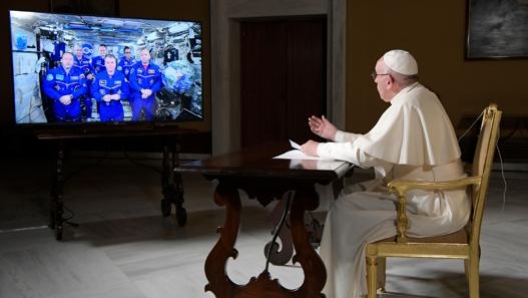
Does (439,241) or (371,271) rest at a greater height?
(439,241)

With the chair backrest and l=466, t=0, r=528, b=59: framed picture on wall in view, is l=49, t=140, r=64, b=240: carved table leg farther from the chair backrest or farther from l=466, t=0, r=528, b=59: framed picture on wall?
l=466, t=0, r=528, b=59: framed picture on wall

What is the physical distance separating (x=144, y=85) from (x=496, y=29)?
14.0ft

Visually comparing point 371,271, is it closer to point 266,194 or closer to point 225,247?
point 266,194

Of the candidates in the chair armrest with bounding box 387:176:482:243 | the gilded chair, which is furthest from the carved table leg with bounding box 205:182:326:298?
the chair armrest with bounding box 387:176:482:243

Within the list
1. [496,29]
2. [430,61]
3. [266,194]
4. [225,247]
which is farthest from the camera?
[430,61]

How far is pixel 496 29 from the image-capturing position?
6578mm

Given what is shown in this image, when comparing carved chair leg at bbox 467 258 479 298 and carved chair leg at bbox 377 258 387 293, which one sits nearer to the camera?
carved chair leg at bbox 467 258 479 298

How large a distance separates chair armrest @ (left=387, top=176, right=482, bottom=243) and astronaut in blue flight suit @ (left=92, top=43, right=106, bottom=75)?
2.52m

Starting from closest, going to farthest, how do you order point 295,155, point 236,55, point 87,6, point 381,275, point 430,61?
point 295,155 → point 381,275 → point 430,61 → point 236,55 → point 87,6

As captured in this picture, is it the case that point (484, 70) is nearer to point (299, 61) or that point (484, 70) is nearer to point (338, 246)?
point (299, 61)

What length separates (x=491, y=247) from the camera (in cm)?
383

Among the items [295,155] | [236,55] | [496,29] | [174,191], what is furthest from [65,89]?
[496,29]

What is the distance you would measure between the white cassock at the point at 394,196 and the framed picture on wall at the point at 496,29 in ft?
14.7

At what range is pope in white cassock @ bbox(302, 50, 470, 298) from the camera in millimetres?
2422
